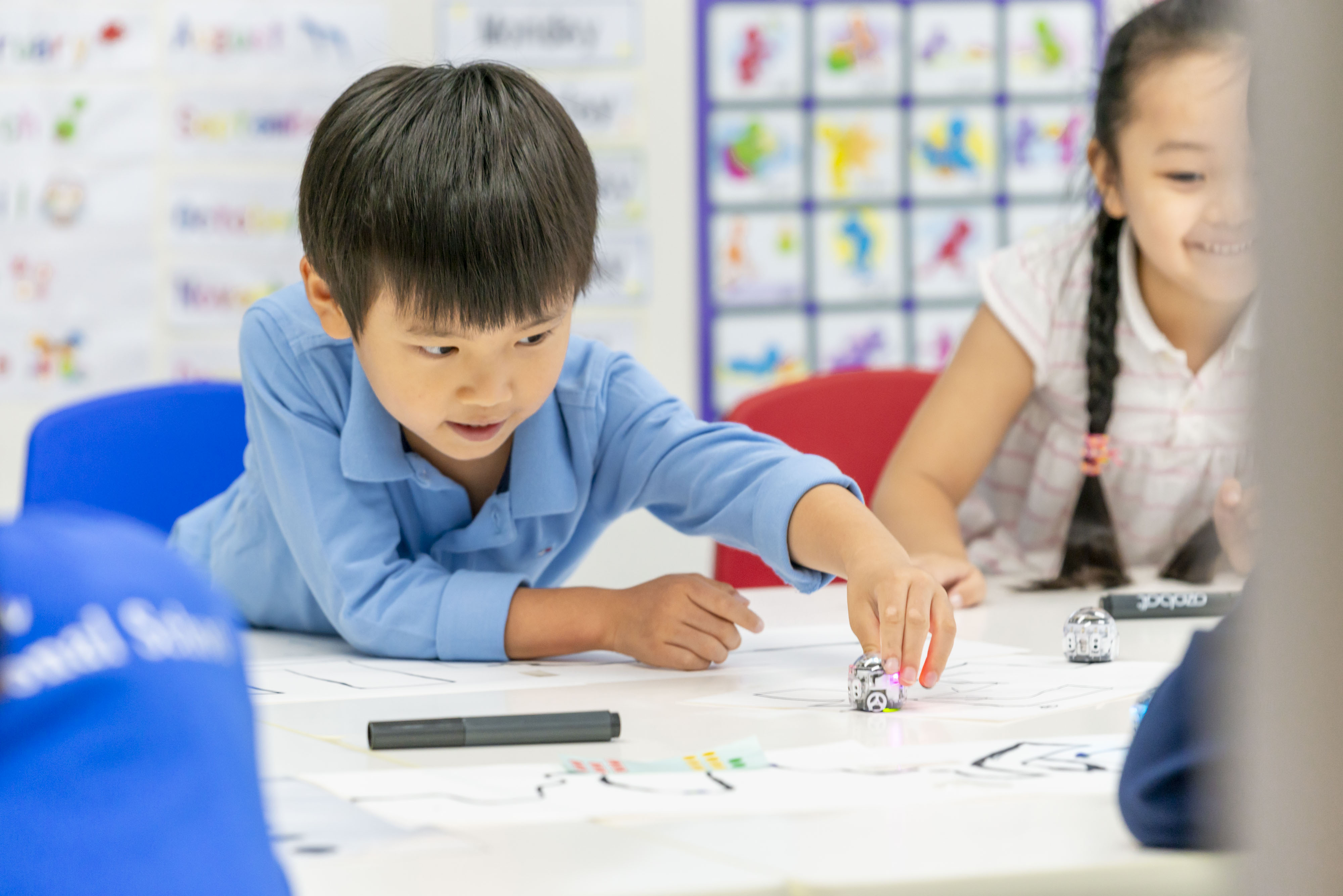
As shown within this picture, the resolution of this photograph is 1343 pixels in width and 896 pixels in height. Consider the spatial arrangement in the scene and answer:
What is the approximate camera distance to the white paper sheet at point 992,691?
2.18 feet

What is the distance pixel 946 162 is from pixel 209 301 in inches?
48.1

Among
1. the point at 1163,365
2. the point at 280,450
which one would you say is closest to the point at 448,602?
the point at 280,450

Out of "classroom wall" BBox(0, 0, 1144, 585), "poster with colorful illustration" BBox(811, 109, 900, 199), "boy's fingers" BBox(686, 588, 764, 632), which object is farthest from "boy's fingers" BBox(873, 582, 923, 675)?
"poster with colorful illustration" BBox(811, 109, 900, 199)

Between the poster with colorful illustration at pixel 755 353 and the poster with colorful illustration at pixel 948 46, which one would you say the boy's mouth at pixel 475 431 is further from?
the poster with colorful illustration at pixel 948 46

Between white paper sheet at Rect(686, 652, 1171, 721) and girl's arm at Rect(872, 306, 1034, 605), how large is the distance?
404mm

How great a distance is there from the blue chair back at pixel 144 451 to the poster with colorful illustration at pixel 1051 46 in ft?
4.93

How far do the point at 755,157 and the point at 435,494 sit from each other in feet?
4.65

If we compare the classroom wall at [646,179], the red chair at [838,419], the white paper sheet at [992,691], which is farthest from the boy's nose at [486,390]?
the classroom wall at [646,179]

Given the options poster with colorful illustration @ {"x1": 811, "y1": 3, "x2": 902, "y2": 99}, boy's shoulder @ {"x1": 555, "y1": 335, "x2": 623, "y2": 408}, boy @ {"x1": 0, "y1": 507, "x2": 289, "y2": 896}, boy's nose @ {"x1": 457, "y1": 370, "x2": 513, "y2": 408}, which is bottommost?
boy's shoulder @ {"x1": 555, "y1": 335, "x2": 623, "y2": 408}

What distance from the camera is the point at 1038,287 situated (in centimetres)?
131

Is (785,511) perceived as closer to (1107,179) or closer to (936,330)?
(1107,179)

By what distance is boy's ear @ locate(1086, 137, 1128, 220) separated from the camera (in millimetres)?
1269

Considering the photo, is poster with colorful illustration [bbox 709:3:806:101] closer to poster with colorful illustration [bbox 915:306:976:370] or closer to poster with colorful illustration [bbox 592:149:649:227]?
poster with colorful illustration [bbox 592:149:649:227]

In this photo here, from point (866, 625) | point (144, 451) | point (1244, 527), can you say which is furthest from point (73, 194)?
point (1244, 527)
